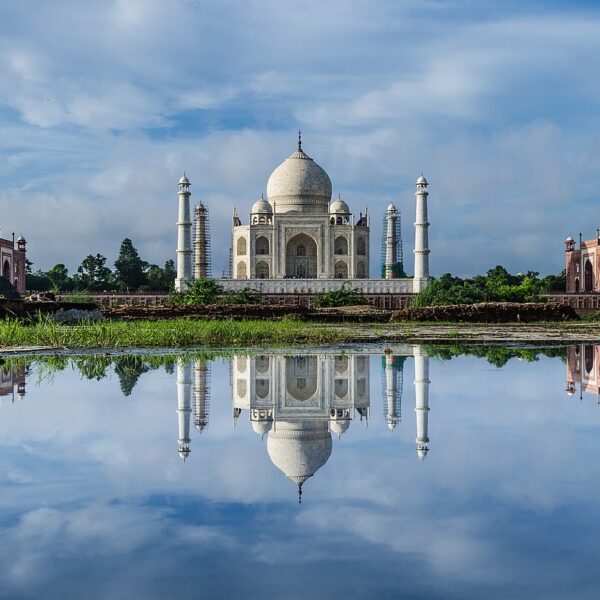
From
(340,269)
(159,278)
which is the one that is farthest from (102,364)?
(159,278)

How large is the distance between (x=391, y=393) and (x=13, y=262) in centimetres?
3402

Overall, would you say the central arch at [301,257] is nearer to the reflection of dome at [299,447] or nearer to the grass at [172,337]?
the grass at [172,337]

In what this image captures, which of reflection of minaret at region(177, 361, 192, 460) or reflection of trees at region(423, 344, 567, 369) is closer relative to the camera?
reflection of minaret at region(177, 361, 192, 460)

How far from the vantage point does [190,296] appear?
22.7 m

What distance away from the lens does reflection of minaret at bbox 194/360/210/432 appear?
4.57 metres

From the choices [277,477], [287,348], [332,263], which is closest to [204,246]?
[332,263]

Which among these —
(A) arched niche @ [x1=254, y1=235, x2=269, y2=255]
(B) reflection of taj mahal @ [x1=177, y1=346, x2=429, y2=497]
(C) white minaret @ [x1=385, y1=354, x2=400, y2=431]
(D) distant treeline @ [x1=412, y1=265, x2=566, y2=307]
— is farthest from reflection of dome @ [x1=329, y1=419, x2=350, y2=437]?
(A) arched niche @ [x1=254, y1=235, x2=269, y2=255]

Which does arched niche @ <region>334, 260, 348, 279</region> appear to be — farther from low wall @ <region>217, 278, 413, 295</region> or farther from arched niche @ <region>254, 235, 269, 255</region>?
arched niche @ <region>254, 235, 269, 255</region>

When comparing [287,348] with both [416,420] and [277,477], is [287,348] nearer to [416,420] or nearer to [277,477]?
[416,420]

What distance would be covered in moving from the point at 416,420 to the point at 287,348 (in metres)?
5.79

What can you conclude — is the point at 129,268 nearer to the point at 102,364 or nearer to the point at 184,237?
the point at 184,237

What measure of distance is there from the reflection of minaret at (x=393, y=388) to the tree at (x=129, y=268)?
100 ft

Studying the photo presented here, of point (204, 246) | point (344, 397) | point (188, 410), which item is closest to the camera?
point (188, 410)

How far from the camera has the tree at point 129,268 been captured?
127 ft
